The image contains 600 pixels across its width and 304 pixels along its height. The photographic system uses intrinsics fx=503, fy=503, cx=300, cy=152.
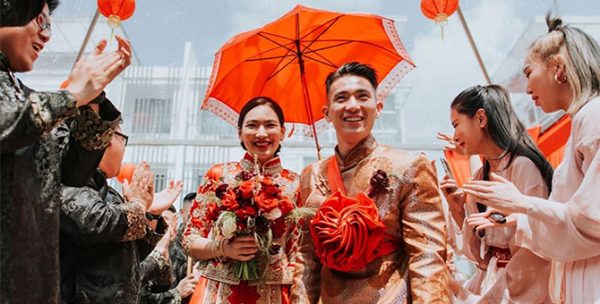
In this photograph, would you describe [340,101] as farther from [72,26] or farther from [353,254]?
[72,26]

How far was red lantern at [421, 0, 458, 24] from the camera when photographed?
5355mm

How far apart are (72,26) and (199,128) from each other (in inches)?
113

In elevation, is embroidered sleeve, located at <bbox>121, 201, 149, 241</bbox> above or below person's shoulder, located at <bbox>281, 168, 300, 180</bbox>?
below

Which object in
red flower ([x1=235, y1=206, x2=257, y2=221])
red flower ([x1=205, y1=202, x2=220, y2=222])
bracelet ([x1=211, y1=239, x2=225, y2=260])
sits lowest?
bracelet ([x1=211, y1=239, x2=225, y2=260])

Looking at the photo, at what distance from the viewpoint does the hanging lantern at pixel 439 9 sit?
5.36 metres

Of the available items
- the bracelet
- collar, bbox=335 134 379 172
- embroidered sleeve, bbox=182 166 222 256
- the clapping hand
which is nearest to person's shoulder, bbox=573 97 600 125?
collar, bbox=335 134 379 172

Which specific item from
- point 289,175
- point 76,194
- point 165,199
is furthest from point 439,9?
point 76,194

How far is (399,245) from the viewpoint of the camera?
2.25 metres

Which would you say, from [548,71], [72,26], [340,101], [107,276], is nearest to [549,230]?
[548,71]

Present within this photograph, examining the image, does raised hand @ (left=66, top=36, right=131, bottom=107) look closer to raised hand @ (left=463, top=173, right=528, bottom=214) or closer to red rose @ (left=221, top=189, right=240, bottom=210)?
red rose @ (left=221, top=189, right=240, bottom=210)

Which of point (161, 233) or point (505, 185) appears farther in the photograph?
point (161, 233)

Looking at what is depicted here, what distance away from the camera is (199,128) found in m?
9.92

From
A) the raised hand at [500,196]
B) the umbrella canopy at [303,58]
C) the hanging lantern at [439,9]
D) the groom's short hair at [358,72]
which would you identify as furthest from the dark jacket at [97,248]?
the hanging lantern at [439,9]

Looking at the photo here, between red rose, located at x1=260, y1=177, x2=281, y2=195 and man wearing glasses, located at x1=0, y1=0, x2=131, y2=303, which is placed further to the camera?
red rose, located at x1=260, y1=177, x2=281, y2=195
